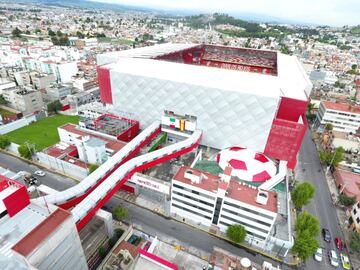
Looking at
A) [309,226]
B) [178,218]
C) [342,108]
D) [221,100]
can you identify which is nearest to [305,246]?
[309,226]

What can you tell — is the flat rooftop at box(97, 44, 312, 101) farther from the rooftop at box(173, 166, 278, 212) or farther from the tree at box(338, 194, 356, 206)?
the tree at box(338, 194, 356, 206)

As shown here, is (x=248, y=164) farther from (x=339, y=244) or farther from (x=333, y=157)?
(x=333, y=157)

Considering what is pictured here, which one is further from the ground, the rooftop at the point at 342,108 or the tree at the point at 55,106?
the rooftop at the point at 342,108

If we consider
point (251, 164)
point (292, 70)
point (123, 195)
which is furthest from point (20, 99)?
point (292, 70)

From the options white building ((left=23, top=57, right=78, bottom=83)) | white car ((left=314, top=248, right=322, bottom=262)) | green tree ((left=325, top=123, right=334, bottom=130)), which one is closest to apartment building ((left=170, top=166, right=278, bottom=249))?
white car ((left=314, top=248, right=322, bottom=262))

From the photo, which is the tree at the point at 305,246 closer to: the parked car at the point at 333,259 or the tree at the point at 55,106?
the parked car at the point at 333,259

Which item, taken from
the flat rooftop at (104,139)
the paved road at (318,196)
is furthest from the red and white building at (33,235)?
the paved road at (318,196)
